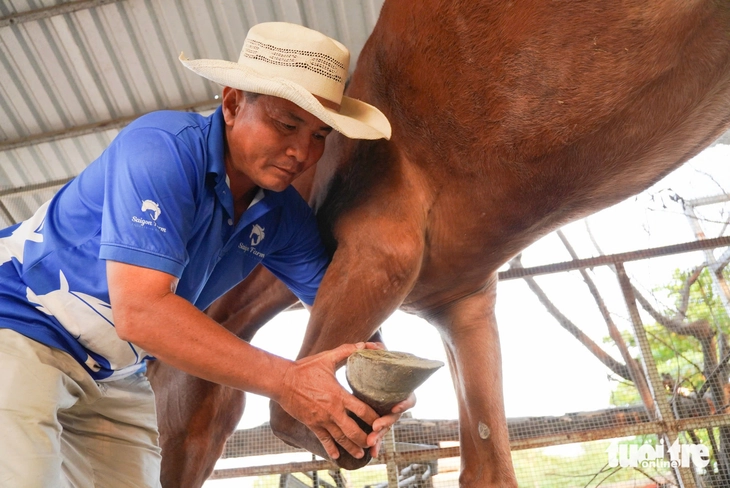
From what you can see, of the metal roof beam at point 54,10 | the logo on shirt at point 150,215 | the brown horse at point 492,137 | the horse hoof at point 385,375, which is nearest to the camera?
the horse hoof at point 385,375

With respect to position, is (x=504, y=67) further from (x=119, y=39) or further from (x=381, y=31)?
(x=119, y=39)

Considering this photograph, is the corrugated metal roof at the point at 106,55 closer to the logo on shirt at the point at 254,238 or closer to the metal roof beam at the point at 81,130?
the metal roof beam at the point at 81,130

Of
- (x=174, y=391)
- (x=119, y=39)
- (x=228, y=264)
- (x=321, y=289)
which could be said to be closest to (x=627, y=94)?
(x=321, y=289)

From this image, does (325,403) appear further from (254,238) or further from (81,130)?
(81,130)

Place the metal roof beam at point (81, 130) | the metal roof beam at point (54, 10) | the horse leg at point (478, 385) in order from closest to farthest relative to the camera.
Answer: the horse leg at point (478, 385)
the metal roof beam at point (54, 10)
the metal roof beam at point (81, 130)

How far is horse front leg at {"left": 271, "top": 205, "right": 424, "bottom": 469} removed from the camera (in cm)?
167

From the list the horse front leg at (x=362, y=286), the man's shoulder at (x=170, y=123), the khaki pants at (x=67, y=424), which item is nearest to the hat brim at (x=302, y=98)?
the man's shoulder at (x=170, y=123)

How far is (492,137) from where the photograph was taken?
1636 millimetres

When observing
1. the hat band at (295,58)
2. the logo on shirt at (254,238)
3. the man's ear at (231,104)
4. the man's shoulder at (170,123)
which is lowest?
the logo on shirt at (254,238)

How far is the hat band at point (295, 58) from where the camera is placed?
1.44 meters

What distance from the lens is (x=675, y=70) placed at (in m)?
1.51

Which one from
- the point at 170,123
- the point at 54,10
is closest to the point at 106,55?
the point at 54,10

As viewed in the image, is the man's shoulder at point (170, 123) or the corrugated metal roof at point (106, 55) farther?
the corrugated metal roof at point (106, 55)

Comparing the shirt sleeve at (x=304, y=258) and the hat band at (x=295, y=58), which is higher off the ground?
the hat band at (x=295, y=58)
